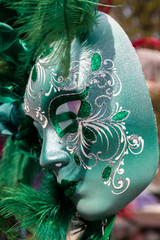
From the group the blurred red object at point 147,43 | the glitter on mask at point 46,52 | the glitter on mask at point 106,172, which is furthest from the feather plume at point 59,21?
the blurred red object at point 147,43

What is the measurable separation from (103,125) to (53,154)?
0.08 metres

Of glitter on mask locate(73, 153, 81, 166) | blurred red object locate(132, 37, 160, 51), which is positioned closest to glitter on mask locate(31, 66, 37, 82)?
glitter on mask locate(73, 153, 81, 166)

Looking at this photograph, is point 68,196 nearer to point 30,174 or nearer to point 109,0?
point 30,174

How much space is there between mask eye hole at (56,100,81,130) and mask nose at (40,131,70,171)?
24 mm

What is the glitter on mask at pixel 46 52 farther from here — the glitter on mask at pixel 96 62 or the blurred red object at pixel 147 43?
the blurred red object at pixel 147 43

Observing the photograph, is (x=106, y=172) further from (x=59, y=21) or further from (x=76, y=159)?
(x=59, y=21)

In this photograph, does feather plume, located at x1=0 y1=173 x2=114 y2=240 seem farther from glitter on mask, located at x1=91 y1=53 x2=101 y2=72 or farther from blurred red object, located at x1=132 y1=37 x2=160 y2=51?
blurred red object, located at x1=132 y1=37 x2=160 y2=51

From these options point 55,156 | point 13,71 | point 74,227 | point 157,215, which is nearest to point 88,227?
point 74,227

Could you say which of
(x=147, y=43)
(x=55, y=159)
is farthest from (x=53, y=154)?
(x=147, y=43)

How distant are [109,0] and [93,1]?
9 centimetres

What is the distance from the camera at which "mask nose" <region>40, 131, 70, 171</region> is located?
46 centimetres

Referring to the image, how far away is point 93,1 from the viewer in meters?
0.44

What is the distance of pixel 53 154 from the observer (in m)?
0.46

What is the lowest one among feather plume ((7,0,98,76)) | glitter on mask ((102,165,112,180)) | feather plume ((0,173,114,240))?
feather plume ((0,173,114,240))
